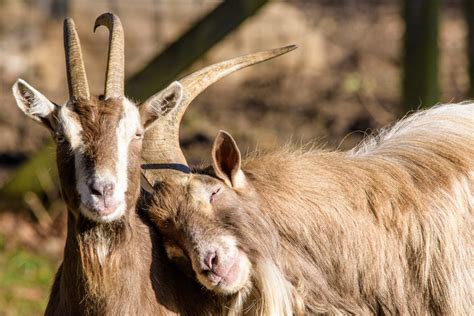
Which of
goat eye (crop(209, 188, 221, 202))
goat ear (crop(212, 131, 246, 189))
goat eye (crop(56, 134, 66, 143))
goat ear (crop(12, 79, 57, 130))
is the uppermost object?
goat ear (crop(12, 79, 57, 130))

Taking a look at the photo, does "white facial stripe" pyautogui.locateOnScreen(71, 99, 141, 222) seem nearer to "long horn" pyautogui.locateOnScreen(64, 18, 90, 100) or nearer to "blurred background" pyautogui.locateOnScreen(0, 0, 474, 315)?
"long horn" pyautogui.locateOnScreen(64, 18, 90, 100)

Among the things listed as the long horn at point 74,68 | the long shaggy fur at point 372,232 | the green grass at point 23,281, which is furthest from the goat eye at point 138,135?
the green grass at point 23,281

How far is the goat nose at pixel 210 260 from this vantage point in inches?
233

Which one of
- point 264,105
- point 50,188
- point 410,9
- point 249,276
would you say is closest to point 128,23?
point 264,105

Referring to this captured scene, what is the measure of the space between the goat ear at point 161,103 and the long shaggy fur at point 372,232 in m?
0.66

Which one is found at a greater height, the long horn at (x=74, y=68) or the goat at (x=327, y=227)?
the long horn at (x=74, y=68)

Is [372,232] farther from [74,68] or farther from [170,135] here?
[74,68]

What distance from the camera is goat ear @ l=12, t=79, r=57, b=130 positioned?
19.0 ft

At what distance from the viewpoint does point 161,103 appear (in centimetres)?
607

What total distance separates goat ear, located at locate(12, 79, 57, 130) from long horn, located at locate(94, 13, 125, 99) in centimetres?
31

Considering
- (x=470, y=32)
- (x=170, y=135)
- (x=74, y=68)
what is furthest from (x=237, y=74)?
(x=74, y=68)

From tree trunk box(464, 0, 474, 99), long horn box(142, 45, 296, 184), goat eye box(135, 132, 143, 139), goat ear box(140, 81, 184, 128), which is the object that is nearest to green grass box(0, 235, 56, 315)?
long horn box(142, 45, 296, 184)

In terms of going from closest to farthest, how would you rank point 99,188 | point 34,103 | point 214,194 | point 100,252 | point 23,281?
1. point 99,188
2. point 100,252
3. point 34,103
4. point 214,194
5. point 23,281

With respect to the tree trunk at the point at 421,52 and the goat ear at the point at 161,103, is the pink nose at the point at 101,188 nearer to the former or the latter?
the goat ear at the point at 161,103
